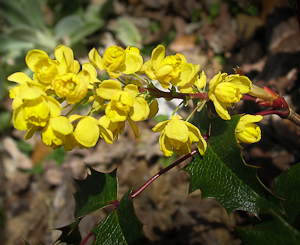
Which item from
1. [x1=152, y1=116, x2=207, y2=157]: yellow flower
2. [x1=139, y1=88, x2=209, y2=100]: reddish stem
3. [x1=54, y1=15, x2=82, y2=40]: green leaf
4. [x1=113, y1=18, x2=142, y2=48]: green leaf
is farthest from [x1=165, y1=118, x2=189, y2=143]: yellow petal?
[x1=54, y1=15, x2=82, y2=40]: green leaf

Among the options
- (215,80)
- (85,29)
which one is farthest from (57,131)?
(85,29)

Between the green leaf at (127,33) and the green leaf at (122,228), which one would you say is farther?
the green leaf at (127,33)

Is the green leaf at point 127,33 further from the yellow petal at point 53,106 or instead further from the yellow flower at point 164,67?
the yellow petal at point 53,106

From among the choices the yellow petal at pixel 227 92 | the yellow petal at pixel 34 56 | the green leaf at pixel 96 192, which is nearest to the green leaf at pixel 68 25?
the yellow petal at pixel 34 56

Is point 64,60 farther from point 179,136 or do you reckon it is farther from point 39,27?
point 39,27

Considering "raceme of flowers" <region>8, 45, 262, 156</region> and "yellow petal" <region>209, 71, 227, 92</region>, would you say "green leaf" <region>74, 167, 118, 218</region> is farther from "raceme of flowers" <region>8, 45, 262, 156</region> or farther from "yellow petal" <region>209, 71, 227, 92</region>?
"yellow petal" <region>209, 71, 227, 92</region>
